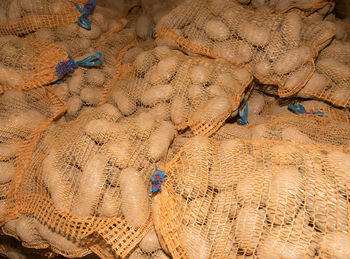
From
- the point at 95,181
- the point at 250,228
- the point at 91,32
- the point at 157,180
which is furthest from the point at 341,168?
the point at 91,32

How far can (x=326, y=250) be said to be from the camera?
3.08 feet

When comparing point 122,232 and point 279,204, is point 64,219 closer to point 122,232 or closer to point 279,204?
point 122,232

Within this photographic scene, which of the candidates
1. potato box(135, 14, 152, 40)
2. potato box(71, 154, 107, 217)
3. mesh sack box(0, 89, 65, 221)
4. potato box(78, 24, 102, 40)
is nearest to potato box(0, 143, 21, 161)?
mesh sack box(0, 89, 65, 221)

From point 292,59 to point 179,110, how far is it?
611mm

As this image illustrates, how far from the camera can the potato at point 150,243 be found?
3.96ft

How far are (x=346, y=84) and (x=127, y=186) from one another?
3.99 ft

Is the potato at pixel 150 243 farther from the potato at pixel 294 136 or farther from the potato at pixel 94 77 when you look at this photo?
the potato at pixel 94 77

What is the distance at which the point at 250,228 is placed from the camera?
1013 millimetres

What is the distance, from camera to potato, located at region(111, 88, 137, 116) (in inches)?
60.7

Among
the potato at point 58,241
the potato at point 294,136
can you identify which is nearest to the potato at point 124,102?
the potato at point 58,241

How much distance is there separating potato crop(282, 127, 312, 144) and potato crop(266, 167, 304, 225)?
0.39m

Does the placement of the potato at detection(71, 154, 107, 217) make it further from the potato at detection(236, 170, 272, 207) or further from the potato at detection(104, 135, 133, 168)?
the potato at detection(236, 170, 272, 207)

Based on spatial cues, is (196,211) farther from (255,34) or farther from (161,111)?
(255,34)

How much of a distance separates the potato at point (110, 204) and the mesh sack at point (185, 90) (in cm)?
45
